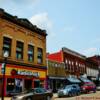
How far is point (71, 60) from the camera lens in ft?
176

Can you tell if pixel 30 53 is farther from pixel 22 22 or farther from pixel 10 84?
pixel 10 84

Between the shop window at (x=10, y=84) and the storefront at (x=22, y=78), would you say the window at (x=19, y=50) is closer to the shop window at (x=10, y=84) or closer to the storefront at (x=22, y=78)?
the storefront at (x=22, y=78)

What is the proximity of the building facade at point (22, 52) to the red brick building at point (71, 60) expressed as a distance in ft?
31.1

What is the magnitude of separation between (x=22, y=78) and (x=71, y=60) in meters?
20.1

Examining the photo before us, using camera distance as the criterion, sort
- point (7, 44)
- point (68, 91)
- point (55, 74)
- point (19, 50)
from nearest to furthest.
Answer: point (7, 44)
point (68, 91)
point (19, 50)
point (55, 74)

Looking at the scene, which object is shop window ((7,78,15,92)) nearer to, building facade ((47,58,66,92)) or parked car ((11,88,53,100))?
parked car ((11,88,53,100))

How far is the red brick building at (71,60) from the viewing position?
50.5 metres

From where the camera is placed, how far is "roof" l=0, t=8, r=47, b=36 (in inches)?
1304

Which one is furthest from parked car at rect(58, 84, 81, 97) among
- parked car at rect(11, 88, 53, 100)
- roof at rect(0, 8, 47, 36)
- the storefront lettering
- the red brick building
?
the red brick building

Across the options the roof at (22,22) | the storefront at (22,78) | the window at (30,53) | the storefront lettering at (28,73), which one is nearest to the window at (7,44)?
the storefront at (22,78)

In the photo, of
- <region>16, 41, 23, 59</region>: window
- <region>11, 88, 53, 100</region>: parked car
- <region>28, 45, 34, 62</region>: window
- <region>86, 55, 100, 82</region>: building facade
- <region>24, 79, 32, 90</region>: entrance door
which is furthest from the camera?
<region>86, 55, 100, 82</region>: building facade

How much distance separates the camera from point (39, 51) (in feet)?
134

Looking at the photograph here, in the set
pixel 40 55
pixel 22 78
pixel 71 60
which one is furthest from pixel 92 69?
pixel 22 78

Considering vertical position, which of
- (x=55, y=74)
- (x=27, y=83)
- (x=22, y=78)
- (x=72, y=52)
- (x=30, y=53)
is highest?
(x=72, y=52)
